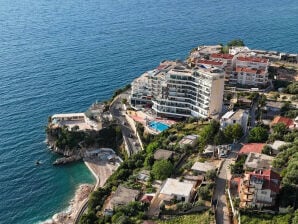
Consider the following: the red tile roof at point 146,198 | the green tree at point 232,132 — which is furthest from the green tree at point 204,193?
the green tree at point 232,132

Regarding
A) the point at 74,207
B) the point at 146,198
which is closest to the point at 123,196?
the point at 146,198

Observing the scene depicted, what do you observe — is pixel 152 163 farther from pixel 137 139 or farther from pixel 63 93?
pixel 63 93

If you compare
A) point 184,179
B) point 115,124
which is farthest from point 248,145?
point 115,124

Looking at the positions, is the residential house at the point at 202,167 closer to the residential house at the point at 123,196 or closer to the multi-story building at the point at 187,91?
the residential house at the point at 123,196

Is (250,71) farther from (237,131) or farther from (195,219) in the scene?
(195,219)

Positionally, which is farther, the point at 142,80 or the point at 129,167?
the point at 142,80

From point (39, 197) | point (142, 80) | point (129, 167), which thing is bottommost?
point (39, 197)
